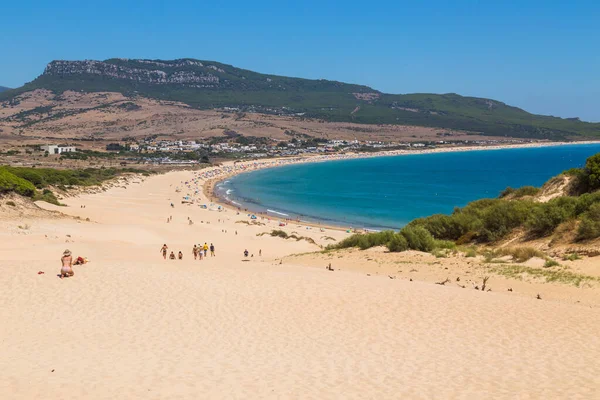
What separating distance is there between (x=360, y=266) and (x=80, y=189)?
46258 mm

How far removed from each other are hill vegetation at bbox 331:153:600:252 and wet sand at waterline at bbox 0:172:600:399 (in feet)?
17.9

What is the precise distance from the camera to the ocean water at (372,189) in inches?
2120

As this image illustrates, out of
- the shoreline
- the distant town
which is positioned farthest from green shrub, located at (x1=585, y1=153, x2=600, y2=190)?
the distant town

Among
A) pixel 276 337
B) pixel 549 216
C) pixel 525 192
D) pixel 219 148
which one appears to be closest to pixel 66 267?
pixel 276 337

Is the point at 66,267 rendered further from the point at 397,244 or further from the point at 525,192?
the point at 525,192

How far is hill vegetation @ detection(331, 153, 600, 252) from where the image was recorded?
57.7 feet

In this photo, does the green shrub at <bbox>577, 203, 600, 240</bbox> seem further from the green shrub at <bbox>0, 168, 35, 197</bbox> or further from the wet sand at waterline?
the green shrub at <bbox>0, 168, 35, 197</bbox>

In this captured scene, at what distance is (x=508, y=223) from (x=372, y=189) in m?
54.9

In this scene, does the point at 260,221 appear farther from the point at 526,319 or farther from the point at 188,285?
the point at 526,319

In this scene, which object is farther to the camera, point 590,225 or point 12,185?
point 12,185

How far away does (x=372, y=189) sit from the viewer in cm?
7500

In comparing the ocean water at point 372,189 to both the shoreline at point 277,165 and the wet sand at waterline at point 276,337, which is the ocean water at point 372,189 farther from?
the wet sand at waterline at point 276,337

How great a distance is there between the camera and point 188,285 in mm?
13094

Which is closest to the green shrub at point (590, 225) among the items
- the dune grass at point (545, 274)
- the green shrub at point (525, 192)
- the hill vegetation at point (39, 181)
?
the dune grass at point (545, 274)
